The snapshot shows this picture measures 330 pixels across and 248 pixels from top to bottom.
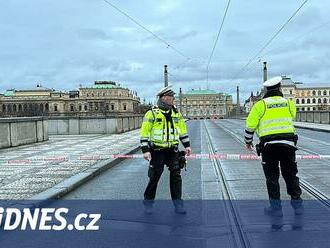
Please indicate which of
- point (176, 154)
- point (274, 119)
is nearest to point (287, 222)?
point (274, 119)

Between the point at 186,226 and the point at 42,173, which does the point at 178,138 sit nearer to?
the point at 186,226

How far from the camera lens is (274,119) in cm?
695

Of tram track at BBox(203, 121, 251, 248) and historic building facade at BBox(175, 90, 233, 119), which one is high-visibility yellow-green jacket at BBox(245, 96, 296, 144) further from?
historic building facade at BBox(175, 90, 233, 119)

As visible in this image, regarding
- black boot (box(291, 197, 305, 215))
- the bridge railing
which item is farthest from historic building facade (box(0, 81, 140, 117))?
black boot (box(291, 197, 305, 215))

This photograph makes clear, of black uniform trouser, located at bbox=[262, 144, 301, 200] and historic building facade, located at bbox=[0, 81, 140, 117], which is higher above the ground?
historic building facade, located at bbox=[0, 81, 140, 117]

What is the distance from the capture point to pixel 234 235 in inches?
242

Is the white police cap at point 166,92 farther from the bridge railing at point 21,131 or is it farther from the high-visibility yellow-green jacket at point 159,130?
the bridge railing at point 21,131

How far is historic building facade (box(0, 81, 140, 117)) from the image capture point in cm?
14938

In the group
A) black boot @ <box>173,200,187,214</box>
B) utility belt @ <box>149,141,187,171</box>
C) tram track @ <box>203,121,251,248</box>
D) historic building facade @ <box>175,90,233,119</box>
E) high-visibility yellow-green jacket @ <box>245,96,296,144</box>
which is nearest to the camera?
tram track @ <box>203,121,251,248</box>

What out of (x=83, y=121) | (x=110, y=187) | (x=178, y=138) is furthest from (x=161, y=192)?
(x=83, y=121)

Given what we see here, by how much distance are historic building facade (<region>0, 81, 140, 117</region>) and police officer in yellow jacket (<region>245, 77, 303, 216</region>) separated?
462 ft

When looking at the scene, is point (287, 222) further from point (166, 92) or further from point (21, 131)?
point (21, 131)

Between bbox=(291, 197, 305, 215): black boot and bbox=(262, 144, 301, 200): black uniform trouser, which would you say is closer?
bbox=(262, 144, 301, 200): black uniform trouser

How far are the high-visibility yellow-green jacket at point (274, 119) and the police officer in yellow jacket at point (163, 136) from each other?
1154mm
